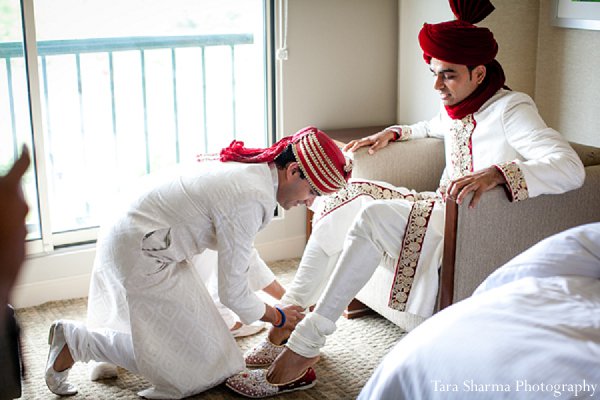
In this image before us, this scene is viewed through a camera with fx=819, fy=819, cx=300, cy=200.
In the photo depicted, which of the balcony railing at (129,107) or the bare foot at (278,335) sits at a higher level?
the balcony railing at (129,107)

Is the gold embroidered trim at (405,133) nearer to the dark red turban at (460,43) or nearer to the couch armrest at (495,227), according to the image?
the dark red turban at (460,43)

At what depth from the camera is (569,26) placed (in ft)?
11.3

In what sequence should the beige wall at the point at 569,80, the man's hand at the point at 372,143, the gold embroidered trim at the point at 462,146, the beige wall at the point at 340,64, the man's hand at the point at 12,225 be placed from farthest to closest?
the beige wall at the point at 340,64 → the beige wall at the point at 569,80 → the man's hand at the point at 372,143 → the gold embroidered trim at the point at 462,146 → the man's hand at the point at 12,225

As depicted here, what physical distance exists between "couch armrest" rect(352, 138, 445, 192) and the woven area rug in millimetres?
545

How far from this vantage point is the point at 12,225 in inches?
24.1

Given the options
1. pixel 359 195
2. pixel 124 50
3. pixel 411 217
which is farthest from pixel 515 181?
pixel 124 50

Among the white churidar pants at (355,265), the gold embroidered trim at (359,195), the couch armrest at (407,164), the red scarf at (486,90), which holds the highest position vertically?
the red scarf at (486,90)

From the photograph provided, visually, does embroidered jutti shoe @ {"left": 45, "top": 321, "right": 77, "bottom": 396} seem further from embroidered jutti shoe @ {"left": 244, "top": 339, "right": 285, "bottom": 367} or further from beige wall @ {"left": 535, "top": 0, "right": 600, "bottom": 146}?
beige wall @ {"left": 535, "top": 0, "right": 600, "bottom": 146}

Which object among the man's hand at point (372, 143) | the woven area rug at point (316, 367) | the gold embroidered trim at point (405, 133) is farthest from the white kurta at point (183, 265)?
the gold embroidered trim at point (405, 133)

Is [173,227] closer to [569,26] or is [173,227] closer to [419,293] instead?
[419,293]

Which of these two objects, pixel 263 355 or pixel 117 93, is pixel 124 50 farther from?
pixel 263 355

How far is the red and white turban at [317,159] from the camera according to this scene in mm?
2422

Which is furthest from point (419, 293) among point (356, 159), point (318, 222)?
point (356, 159)

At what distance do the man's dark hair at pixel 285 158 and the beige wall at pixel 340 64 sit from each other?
1.26 meters
